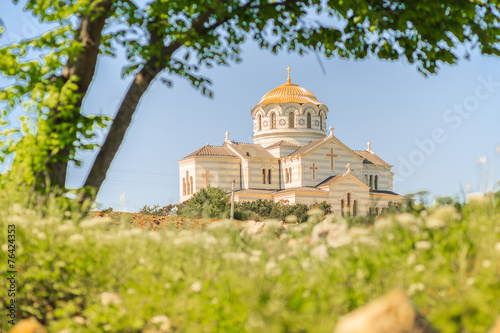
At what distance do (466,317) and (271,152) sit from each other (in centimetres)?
4979

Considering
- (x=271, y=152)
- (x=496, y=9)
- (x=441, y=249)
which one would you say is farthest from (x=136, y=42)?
(x=271, y=152)

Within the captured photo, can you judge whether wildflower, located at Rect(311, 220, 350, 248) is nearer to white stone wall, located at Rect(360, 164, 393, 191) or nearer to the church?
the church

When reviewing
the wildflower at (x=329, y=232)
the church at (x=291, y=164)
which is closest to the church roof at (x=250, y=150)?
the church at (x=291, y=164)

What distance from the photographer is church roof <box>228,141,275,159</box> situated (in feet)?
169

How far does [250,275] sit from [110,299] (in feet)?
3.95

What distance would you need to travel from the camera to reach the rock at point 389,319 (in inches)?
118

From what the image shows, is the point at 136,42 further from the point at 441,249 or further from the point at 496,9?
the point at 441,249

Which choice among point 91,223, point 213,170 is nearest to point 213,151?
point 213,170

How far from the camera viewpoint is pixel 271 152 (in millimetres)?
53094

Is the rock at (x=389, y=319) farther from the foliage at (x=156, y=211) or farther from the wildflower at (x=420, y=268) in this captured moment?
the foliage at (x=156, y=211)

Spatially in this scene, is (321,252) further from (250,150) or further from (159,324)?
(250,150)

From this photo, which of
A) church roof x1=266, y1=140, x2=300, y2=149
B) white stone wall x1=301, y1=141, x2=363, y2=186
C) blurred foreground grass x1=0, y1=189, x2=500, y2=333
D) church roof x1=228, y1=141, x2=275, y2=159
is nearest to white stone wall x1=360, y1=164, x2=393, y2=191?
white stone wall x1=301, y1=141, x2=363, y2=186

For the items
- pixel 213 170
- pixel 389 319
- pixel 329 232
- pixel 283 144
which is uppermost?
pixel 283 144

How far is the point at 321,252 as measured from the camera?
4.84 metres
